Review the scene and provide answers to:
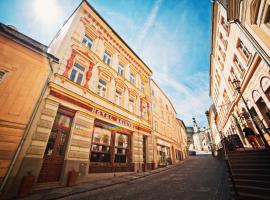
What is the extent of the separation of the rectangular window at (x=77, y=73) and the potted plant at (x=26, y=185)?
6.03 meters

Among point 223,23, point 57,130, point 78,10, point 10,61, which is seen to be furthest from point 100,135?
point 223,23

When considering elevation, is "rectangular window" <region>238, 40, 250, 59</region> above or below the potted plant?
above

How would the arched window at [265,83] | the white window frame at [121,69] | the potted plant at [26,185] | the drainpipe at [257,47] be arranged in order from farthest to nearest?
1. the white window frame at [121,69]
2. the arched window at [265,83]
3. the drainpipe at [257,47]
4. the potted plant at [26,185]

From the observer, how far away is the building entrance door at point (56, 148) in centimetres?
655

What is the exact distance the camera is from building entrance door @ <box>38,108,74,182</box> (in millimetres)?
6553

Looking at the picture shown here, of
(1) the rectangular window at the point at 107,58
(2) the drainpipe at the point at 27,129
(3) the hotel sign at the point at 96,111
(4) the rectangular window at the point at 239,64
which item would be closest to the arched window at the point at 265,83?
(4) the rectangular window at the point at 239,64

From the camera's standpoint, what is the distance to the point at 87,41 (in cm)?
1133

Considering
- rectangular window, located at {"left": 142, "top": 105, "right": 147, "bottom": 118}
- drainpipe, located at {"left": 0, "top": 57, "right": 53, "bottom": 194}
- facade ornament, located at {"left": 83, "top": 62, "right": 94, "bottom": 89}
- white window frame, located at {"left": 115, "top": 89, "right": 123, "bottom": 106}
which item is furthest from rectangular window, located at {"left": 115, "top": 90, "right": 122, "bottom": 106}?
drainpipe, located at {"left": 0, "top": 57, "right": 53, "bottom": 194}

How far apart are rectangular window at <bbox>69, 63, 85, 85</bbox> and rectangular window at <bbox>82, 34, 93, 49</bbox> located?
246 centimetres

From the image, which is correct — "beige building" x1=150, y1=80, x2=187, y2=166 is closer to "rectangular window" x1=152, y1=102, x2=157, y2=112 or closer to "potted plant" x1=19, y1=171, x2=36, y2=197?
"rectangular window" x1=152, y1=102, x2=157, y2=112

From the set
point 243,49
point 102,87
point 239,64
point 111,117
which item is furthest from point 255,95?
point 102,87

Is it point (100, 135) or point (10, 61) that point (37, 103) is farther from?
point (100, 135)

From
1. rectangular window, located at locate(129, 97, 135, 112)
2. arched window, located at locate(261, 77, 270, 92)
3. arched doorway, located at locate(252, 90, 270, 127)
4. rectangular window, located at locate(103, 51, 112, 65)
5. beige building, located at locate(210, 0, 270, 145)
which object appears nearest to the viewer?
beige building, located at locate(210, 0, 270, 145)

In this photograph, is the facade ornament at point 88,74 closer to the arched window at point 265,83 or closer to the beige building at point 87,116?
the beige building at point 87,116
